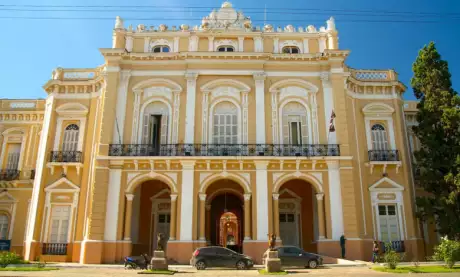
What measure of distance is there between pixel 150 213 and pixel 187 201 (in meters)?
3.61

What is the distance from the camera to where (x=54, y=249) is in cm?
2075

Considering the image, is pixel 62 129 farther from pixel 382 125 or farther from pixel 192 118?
pixel 382 125

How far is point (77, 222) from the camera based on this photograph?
69.2 ft

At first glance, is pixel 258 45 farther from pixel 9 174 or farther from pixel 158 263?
pixel 9 174

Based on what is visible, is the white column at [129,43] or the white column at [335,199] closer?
the white column at [335,199]

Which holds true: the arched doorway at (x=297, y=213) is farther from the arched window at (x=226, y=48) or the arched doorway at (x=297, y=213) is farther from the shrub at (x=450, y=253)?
the arched window at (x=226, y=48)

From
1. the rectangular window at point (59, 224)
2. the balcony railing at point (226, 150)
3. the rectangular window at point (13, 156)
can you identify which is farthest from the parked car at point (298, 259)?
the rectangular window at point (13, 156)

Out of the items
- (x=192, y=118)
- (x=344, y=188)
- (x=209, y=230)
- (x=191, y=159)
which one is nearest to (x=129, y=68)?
(x=192, y=118)

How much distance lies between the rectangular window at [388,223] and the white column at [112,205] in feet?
43.9

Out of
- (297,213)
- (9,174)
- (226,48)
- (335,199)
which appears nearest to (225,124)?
(226,48)

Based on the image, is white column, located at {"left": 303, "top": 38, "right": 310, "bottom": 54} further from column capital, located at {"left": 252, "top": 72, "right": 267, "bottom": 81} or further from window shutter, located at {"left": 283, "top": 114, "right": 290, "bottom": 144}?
window shutter, located at {"left": 283, "top": 114, "right": 290, "bottom": 144}

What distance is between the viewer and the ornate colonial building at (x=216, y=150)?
2042 cm

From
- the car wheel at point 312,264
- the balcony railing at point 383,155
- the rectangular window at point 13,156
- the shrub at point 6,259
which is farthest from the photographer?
the rectangular window at point 13,156

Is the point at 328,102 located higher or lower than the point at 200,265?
higher
